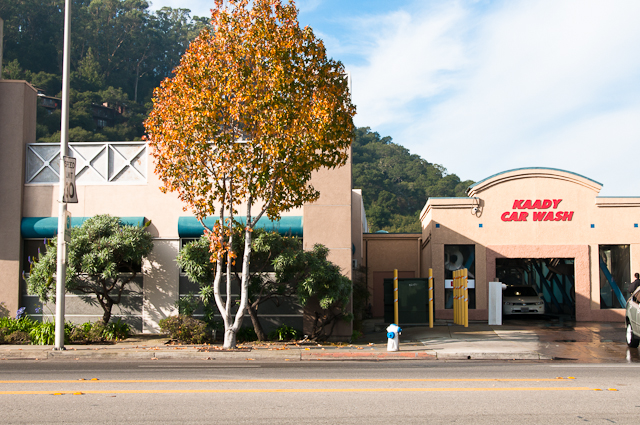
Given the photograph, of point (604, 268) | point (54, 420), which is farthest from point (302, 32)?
point (604, 268)

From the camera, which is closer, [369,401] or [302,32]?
[369,401]

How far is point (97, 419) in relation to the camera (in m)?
6.45

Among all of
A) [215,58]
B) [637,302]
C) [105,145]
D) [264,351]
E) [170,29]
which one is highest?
[170,29]

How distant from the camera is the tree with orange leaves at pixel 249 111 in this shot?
13320 millimetres

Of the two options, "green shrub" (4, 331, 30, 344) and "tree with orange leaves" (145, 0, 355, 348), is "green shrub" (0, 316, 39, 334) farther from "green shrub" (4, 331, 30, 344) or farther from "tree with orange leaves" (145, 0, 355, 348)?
"tree with orange leaves" (145, 0, 355, 348)

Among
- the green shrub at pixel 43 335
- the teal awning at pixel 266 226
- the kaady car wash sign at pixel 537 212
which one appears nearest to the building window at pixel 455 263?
the kaady car wash sign at pixel 537 212

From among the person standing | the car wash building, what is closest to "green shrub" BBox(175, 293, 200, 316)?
the car wash building

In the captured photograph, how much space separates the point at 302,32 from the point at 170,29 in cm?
10273

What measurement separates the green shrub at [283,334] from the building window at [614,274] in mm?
13823

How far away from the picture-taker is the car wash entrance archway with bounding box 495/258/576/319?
2531 cm

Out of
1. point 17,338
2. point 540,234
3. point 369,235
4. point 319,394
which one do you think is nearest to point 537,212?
point 540,234

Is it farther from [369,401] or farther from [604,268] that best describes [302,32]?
[604,268]

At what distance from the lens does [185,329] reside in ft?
49.4

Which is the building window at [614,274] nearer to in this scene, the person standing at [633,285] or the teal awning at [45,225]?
the person standing at [633,285]
